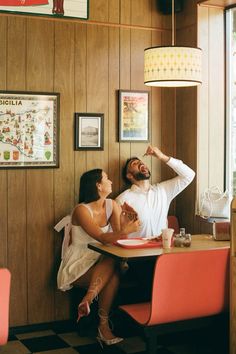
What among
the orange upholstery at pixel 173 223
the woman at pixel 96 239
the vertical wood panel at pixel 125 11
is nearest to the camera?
the woman at pixel 96 239

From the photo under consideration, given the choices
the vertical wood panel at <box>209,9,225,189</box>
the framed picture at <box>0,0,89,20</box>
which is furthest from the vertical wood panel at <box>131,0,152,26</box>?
the vertical wood panel at <box>209,9,225,189</box>

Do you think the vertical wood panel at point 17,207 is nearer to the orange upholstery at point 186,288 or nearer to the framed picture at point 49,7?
the framed picture at point 49,7

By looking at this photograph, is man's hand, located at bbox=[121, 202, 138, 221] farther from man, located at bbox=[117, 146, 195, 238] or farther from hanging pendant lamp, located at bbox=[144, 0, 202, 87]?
hanging pendant lamp, located at bbox=[144, 0, 202, 87]

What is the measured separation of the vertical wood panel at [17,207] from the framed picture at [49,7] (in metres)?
0.08

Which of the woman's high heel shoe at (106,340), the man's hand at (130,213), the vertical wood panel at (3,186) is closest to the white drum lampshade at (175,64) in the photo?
the man's hand at (130,213)

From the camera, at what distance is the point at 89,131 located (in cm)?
480

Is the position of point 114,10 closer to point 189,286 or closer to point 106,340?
point 189,286

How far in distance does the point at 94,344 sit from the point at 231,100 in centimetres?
225

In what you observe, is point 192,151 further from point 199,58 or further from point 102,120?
point 199,58

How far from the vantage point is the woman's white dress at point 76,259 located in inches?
173

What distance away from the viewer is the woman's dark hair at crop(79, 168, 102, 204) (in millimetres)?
4520

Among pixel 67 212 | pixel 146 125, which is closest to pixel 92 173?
pixel 67 212

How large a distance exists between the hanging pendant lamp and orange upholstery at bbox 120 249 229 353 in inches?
43.7

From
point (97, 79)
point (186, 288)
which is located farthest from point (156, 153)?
point (186, 288)
